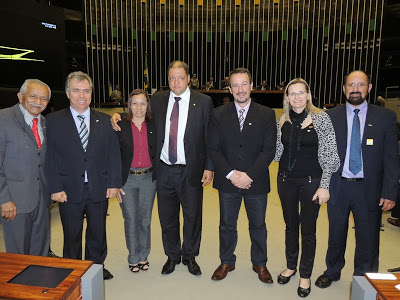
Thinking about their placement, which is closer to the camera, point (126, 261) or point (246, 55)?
point (126, 261)

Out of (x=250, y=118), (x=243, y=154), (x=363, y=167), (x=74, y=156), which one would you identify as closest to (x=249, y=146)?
(x=243, y=154)

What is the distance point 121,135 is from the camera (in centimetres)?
292

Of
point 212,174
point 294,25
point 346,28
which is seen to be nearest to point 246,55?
point 294,25

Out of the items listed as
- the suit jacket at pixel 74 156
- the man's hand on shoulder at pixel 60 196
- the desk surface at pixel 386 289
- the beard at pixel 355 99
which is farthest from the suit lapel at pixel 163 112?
the desk surface at pixel 386 289

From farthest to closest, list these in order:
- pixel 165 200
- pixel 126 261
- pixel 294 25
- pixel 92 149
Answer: pixel 294 25 → pixel 126 261 → pixel 165 200 → pixel 92 149

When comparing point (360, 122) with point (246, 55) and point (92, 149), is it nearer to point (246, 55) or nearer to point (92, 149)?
point (92, 149)

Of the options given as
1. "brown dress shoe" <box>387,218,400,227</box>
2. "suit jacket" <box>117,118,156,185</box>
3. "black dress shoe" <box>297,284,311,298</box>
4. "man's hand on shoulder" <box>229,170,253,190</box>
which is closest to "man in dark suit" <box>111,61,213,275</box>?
"suit jacket" <box>117,118,156,185</box>

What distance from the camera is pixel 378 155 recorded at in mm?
2652

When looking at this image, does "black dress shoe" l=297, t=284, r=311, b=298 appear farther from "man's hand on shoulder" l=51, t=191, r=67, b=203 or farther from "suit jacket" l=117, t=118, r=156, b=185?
"man's hand on shoulder" l=51, t=191, r=67, b=203

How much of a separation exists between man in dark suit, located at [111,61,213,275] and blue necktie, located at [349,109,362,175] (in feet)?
3.83

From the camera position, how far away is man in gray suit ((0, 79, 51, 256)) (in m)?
2.53

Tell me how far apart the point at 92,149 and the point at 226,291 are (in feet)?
5.23

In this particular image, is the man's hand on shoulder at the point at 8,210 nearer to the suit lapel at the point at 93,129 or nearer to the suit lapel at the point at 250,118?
the suit lapel at the point at 93,129

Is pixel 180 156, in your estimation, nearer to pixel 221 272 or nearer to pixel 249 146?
pixel 249 146
